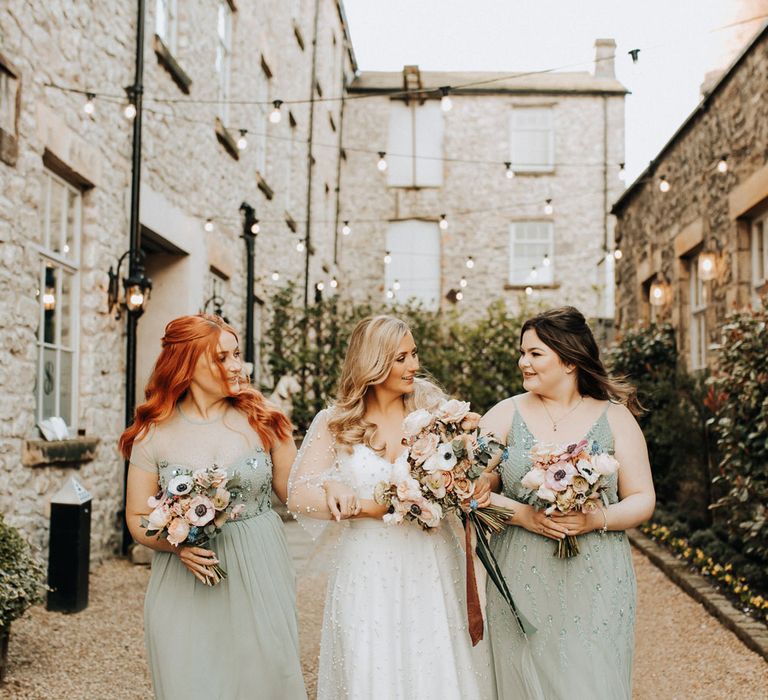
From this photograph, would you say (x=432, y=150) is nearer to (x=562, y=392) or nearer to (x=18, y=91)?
(x=18, y=91)

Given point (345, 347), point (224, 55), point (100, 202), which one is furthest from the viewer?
point (345, 347)

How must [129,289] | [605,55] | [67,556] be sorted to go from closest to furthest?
[67,556], [129,289], [605,55]

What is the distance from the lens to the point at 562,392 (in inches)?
140

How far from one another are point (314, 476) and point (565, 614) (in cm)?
109

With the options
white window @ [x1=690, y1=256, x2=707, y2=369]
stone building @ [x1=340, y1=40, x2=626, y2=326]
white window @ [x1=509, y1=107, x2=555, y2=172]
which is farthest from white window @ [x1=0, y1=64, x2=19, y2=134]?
white window @ [x1=509, y1=107, x2=555, y2=172]

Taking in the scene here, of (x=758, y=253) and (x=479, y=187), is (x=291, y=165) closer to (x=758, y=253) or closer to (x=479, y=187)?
(x=479, y=187)

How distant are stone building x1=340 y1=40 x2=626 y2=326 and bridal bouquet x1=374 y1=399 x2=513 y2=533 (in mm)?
18845

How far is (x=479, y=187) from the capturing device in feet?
73.6

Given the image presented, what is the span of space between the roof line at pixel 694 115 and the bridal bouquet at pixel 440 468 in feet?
20.7

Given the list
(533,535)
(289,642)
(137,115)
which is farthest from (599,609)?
(137,115)

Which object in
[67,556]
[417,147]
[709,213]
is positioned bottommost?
[67,556]

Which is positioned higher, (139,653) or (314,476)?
(314,476)

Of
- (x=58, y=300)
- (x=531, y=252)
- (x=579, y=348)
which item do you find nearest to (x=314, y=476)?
(x=579, y=348)

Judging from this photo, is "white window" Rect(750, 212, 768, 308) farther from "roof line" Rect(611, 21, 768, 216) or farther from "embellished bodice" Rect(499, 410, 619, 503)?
"embellished bodice" Rect(499, 410, 619, 503)
